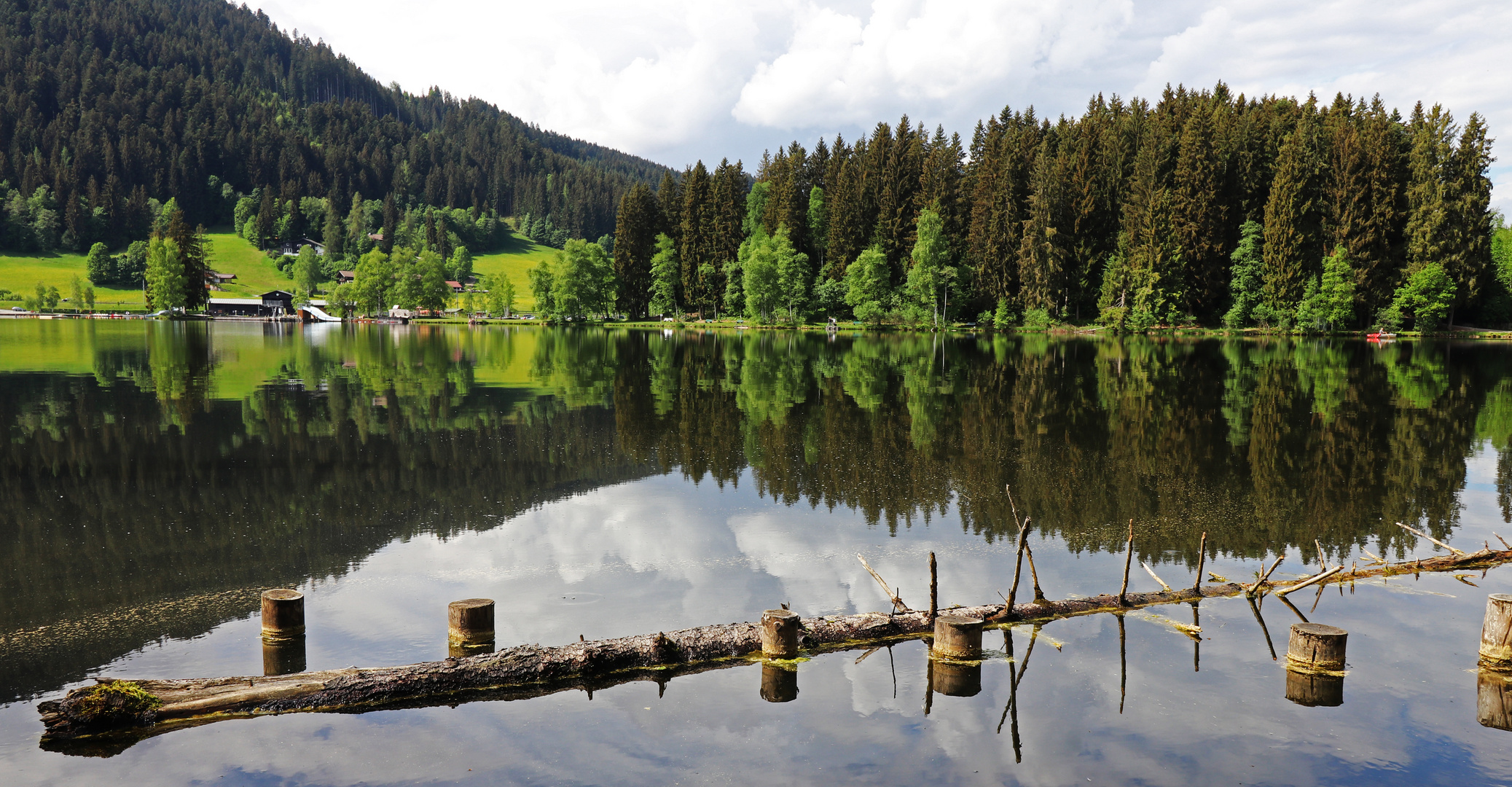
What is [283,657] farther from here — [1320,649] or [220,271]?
[220,271]

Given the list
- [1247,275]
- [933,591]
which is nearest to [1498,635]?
A: [933,591]

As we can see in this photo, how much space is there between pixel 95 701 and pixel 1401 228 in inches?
4018

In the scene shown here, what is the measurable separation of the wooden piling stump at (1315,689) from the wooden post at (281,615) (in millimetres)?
10625

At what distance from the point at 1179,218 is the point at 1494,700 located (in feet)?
286

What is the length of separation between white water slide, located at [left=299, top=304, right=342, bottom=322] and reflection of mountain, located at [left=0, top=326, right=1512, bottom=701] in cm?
11227

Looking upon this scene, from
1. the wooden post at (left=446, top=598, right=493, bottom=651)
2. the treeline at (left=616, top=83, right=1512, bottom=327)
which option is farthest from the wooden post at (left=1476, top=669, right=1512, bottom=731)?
the treeline at (left=616, top=83, right=1512, bottom=327)

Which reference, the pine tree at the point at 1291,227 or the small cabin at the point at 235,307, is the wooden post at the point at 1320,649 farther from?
the small cabin at the point at 235,307

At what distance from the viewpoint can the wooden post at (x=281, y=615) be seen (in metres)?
9.85

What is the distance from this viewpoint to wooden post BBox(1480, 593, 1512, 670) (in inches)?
381

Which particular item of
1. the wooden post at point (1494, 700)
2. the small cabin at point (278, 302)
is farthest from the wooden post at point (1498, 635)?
the small cabin at point (278, 302)

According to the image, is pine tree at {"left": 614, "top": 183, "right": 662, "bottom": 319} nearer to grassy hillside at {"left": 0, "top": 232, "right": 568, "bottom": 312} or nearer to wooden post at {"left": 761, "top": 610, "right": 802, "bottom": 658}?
grassy hillside at {"left": 0, "top": 232, "right": 568, "bottom": 312}

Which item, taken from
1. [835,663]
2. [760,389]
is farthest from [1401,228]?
[835,663]

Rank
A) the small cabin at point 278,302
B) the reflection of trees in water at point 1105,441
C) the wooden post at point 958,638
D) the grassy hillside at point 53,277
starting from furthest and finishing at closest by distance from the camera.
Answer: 1. the small cabin at point 278,302
2. the grassy hillside at point 53,277
3. the reflection of trees in water at point 1105,441
4. the wooden post at point 958,638

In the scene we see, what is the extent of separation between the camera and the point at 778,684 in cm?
916
